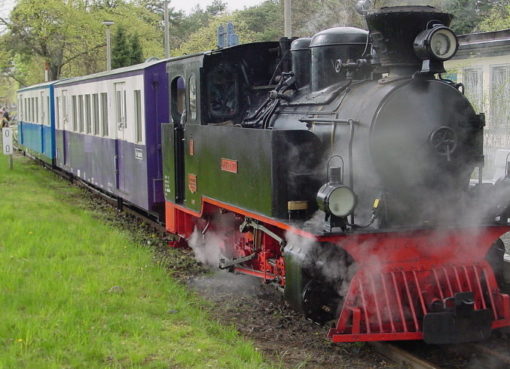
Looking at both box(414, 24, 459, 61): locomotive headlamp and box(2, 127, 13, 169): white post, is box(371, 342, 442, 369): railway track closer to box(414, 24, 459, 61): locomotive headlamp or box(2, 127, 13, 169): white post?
box(414, 24, 459, 61): locomotive headlamp

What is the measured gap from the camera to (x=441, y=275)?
5.20 metres

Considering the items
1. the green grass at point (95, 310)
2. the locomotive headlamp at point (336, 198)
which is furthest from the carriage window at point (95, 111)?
the locomotive headlamp at point (336, 198)

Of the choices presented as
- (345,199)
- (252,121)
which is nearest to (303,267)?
(345,199)

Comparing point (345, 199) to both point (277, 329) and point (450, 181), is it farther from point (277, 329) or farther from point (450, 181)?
point (277, 329)

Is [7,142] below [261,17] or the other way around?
below

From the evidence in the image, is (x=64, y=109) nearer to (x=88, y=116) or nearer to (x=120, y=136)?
(x=88, y=116)

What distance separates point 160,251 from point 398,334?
4.78 metres

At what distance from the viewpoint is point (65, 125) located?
54.1 ft

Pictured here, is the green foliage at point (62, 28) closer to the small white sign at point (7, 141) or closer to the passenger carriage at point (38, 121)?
the passenger carriage at point (38, 121)

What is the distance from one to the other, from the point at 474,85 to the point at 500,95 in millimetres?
1663

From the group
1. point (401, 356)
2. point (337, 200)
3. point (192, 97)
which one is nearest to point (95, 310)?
point (337, 200)

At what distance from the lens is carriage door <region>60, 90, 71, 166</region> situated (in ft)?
52.9

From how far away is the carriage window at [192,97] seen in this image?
7289 mm

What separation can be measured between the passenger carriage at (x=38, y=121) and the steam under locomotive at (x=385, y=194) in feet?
44.7
